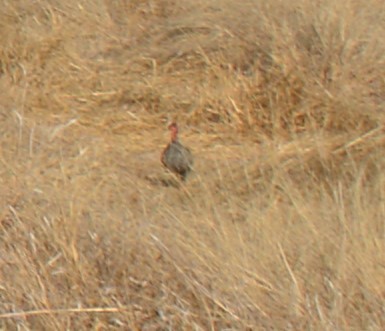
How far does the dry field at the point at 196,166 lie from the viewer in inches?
105

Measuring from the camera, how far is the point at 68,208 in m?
3.13

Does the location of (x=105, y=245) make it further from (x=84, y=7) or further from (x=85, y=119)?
(x=84, y=7)

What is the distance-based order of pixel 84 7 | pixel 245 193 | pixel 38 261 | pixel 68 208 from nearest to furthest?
pixel 38 261 → pixel 68 208 → pixel 245 193 → pixel 84 7

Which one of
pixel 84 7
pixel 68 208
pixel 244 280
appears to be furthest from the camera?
pixel 84 7

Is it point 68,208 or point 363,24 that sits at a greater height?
point 363,24

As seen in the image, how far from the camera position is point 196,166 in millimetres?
3723

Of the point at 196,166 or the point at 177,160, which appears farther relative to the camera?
the point at 196,166

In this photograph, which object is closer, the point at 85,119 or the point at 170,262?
the point at 170,262

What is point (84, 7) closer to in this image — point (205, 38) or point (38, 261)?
point (205, 38)

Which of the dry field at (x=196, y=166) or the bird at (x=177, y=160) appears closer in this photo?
the dry field at (x=196, y=166)

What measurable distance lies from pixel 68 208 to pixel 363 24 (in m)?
1.78

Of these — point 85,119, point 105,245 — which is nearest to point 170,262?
point 105,245

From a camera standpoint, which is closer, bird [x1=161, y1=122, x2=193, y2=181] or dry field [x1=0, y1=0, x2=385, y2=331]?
Answer: dry field [x1=0, y1=0, x2=385, y2=331]

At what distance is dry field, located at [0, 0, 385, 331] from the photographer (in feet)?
8.76
